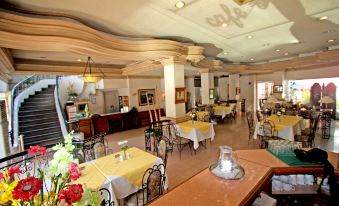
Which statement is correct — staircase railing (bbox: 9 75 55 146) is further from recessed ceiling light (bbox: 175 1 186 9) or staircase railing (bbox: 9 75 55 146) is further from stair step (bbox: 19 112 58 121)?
recessed ceiling light (bbox: 175 1 186 9)

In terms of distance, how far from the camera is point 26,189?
0.80 m

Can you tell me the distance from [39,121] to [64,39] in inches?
259

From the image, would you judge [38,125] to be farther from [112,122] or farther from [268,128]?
[268,128]

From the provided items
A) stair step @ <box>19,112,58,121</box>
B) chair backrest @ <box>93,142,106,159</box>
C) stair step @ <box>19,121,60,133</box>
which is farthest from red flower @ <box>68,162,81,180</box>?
stair step @ <box>19,112,58,121</box>

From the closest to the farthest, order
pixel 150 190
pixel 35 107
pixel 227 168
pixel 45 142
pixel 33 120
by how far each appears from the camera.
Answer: pixel 227 168
pixel 150 190
pixel 45 142
pixel 33 120
pixel 35 107

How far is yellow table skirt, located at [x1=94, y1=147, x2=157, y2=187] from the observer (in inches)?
94.6

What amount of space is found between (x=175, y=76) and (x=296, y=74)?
8513 mm

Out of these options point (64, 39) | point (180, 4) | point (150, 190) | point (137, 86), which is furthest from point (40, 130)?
point (180, 4)

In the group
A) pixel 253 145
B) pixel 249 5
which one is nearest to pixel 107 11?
pixel 249 5

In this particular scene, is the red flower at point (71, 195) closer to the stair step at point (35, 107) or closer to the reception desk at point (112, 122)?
the reception desk at point (112, 122)

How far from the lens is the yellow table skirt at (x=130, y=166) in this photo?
2.40 metres

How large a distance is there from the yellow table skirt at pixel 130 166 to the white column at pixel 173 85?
9.14 ft

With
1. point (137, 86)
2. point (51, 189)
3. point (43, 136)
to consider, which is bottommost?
point (43, 136)

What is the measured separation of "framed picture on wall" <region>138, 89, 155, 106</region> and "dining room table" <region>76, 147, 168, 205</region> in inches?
278
